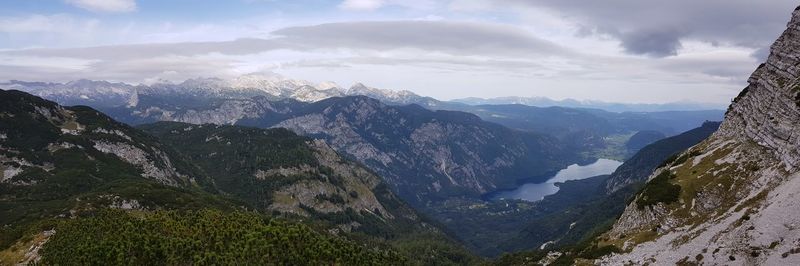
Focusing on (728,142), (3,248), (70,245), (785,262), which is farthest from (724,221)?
(3,248)

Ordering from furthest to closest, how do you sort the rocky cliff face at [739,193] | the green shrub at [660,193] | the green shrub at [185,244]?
the green shrub at [660,193], the green shrub at [185,244], the rocky cliff face at [739,193]

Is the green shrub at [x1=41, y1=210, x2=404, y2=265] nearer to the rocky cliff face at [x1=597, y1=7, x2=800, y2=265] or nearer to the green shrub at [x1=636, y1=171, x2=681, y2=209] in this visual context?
the green shrub at [x1=636, y1=171, x2=681, y2=209]

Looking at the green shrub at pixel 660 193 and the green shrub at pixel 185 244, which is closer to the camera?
the green shrub at pixel 185 244

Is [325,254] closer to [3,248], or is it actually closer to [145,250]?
[145,250]

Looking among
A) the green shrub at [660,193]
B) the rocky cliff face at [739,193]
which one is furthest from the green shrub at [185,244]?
the rocky cliff face at [739,193]

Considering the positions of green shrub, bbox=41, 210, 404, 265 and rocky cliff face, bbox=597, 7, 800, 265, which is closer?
rocky cliff face, bbox=597, 7, 800, 265

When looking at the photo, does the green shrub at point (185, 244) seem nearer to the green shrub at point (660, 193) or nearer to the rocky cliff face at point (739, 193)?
the green shrub at point (660, 193)

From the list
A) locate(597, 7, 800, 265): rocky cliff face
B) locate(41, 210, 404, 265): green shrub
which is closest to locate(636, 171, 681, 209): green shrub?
locate(597, 7, 800, 265): rocky cliff face

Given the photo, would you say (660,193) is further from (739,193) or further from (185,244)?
(185,244)

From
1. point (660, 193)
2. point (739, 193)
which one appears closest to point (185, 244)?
point (660, 193)
